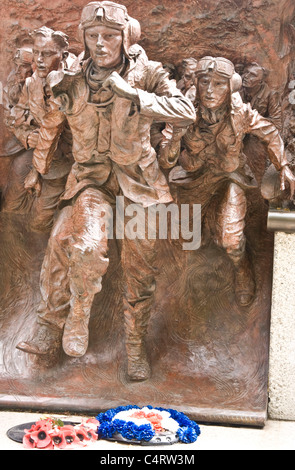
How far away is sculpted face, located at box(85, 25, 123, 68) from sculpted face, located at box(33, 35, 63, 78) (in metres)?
0.49

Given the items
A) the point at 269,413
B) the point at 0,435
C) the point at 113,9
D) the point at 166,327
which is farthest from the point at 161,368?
the point at 113,9

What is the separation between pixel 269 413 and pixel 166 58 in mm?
2560

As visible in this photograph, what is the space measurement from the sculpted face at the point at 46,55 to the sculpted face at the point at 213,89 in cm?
98

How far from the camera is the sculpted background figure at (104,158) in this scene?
21.8ft

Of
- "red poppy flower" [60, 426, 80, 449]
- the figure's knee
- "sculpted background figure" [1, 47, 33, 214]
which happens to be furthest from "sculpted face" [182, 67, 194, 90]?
"red poppy flower" [60, 426, 80, 449]

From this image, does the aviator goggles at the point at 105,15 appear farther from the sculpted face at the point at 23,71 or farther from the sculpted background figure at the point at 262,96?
the sculpted background figure at the point at 262,96

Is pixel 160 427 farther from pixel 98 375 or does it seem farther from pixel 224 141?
pixel 224 141

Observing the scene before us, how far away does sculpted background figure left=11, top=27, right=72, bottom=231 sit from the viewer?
7121 mm

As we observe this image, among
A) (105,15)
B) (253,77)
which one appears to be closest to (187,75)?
(253,77)

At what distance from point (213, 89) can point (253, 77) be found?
614 millimetres

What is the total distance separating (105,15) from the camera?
21.6 feet

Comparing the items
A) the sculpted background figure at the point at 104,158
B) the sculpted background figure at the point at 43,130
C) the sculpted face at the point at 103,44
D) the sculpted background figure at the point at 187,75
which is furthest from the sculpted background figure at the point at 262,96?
the sculpted background figure at the point at 43,130

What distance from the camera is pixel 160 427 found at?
6.60m

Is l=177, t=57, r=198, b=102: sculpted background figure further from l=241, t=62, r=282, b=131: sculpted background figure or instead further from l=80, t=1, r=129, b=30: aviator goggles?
l=80, t=1, r=129, b=30: aviator goggles
